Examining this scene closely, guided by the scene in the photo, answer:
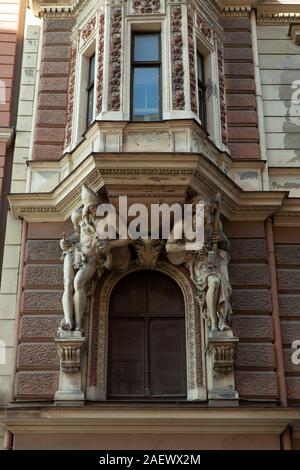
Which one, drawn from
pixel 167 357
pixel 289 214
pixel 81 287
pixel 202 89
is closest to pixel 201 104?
pixel 202 89

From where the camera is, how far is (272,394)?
918 cm

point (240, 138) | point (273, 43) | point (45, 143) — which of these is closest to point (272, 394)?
point (240, 138)

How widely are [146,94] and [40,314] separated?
3.78 m

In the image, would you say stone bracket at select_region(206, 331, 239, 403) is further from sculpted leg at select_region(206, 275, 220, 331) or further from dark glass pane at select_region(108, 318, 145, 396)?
dark glass pane at select_region(108, 318, 145, 396)

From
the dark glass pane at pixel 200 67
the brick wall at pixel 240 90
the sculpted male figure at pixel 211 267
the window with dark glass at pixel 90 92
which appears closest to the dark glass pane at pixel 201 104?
the dark glass pane at pixel 200 67

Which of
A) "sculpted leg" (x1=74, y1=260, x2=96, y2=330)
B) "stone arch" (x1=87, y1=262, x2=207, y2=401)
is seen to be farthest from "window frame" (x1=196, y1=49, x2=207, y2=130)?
"sculpted leg" (x1=74, y1=260, x2=96, y2=330)

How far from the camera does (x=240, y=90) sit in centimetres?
1165

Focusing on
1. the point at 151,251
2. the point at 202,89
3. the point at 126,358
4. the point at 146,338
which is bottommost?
the point at 126,358

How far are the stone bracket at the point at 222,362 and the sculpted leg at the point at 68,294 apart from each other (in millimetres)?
1858

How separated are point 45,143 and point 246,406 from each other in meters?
5.17

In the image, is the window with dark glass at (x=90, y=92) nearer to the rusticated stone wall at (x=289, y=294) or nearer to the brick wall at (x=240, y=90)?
the brick wall at (x=240, y=90)

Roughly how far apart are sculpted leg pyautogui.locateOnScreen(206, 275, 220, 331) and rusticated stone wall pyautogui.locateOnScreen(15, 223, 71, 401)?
208 cm

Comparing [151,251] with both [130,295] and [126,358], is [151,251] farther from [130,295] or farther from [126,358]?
[126,358]
